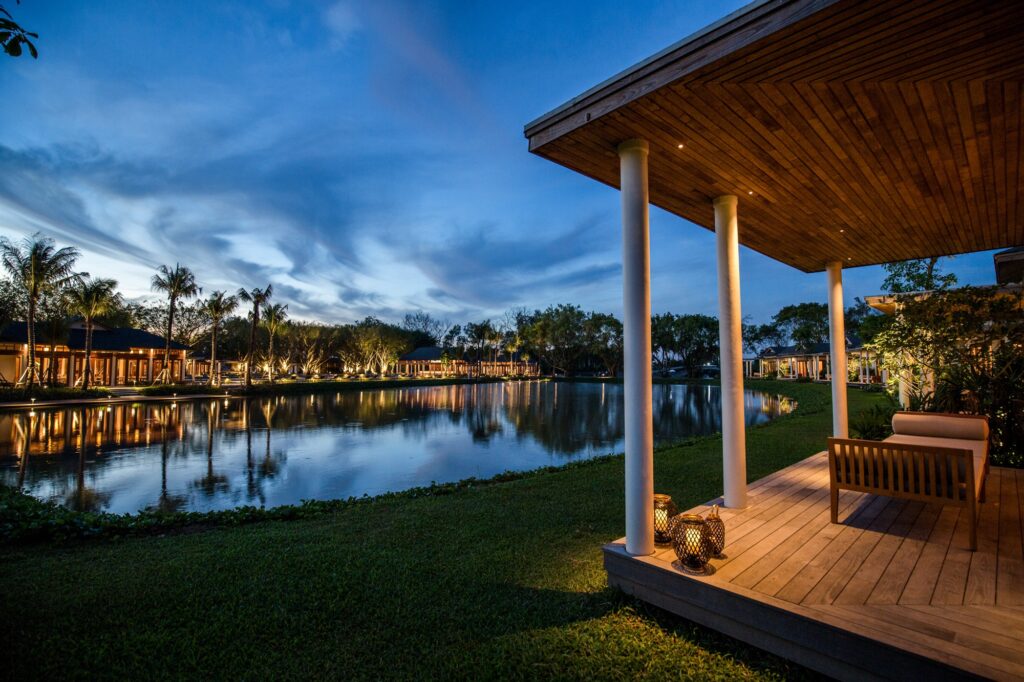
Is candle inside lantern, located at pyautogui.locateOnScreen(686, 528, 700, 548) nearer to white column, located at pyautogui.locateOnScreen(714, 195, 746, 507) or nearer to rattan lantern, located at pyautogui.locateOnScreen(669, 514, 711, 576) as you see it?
rattan lantern, located at pyautogui.locateOnScreen(669, 514, 711, 576)

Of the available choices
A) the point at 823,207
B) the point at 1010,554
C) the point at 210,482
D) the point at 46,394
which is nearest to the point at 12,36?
the point at 823,207

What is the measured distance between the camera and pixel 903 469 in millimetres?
3479

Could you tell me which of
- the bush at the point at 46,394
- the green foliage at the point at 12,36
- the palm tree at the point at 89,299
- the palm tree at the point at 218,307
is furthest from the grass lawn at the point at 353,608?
the palm tree at the point at 218,307

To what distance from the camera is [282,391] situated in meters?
29.2

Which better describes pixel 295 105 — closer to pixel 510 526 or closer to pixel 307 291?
pixel 510 526

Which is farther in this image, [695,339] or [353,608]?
[695,339]

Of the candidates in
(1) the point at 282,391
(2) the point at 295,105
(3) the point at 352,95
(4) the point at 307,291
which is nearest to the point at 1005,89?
(2) the point at 295,105

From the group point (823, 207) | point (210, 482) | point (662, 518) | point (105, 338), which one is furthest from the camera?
point (105, 338)

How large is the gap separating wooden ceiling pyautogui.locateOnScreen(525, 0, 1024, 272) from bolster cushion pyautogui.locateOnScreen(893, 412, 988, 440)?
2.27m

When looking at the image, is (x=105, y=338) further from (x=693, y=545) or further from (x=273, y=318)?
(x=693, y=545)

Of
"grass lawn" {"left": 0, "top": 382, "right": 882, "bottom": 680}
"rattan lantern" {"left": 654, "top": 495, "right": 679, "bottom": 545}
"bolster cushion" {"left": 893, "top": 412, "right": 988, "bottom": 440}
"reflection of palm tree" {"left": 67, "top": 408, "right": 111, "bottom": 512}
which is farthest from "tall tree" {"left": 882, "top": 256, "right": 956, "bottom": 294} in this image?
"reflection of palm tree" {"left": 67, "top": 408, "right": 111, "bottom": 512}

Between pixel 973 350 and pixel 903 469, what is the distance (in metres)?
5.36

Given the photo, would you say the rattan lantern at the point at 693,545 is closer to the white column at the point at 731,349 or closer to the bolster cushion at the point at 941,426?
the white column at the point at 731,349

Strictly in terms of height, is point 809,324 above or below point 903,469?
above
